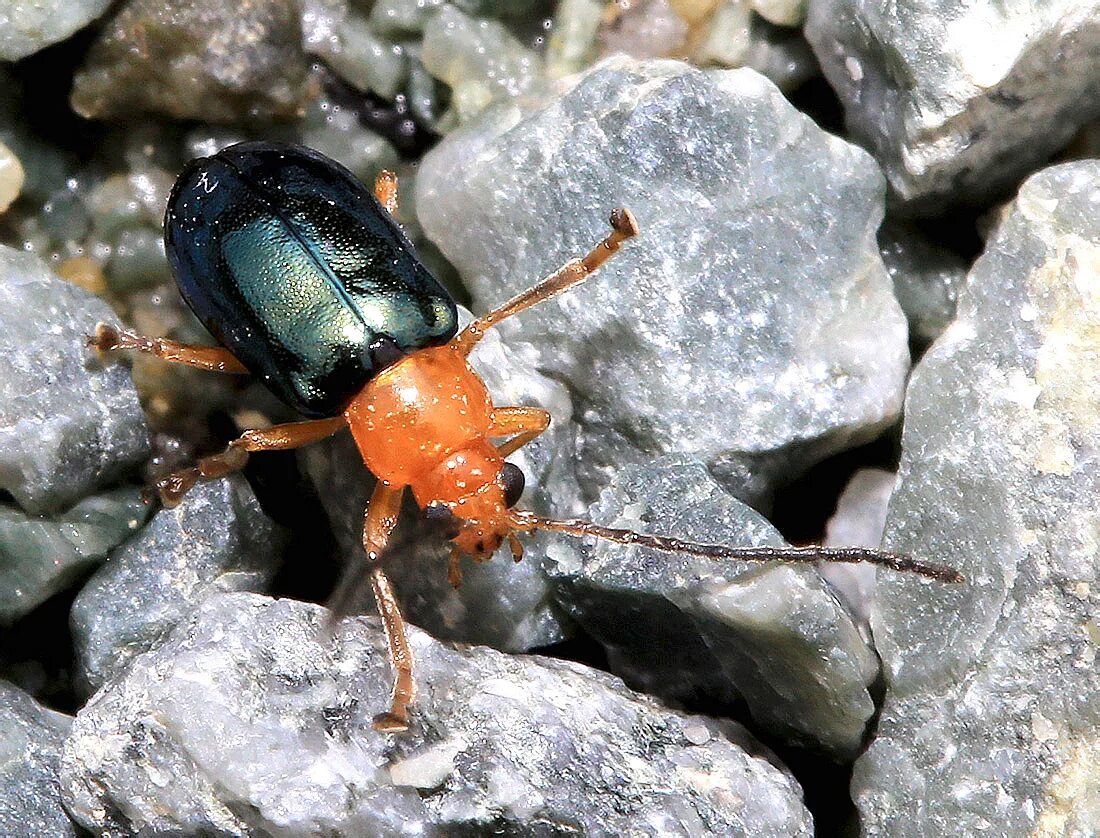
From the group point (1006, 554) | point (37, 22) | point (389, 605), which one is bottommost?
point (1006, 554)

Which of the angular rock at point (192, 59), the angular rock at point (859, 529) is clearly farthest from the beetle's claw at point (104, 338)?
the angular rock at point (859, 529)

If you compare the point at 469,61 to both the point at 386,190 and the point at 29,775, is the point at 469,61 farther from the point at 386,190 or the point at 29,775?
the point at 29,775

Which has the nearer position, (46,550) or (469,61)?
(46,550)

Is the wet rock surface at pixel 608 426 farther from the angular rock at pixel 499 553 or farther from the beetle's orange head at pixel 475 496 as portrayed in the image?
the beetle's orange head at pixel 475 496

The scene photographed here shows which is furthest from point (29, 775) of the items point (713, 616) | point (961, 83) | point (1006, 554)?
point (961, 83)

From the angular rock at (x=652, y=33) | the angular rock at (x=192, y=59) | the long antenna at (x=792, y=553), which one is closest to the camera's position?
the long antenna at (x=792, y=553)

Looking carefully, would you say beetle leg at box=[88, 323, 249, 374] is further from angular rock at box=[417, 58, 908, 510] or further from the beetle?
angular rock at box=[417, 58, 908, 510]

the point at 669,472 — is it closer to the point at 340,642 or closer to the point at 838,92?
the point at 340,642

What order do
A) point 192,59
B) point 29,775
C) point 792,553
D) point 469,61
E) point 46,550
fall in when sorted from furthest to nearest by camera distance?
point 469,61, point 192,59, point 46,550, point 29,775, point 792,553

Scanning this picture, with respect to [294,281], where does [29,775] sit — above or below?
below
